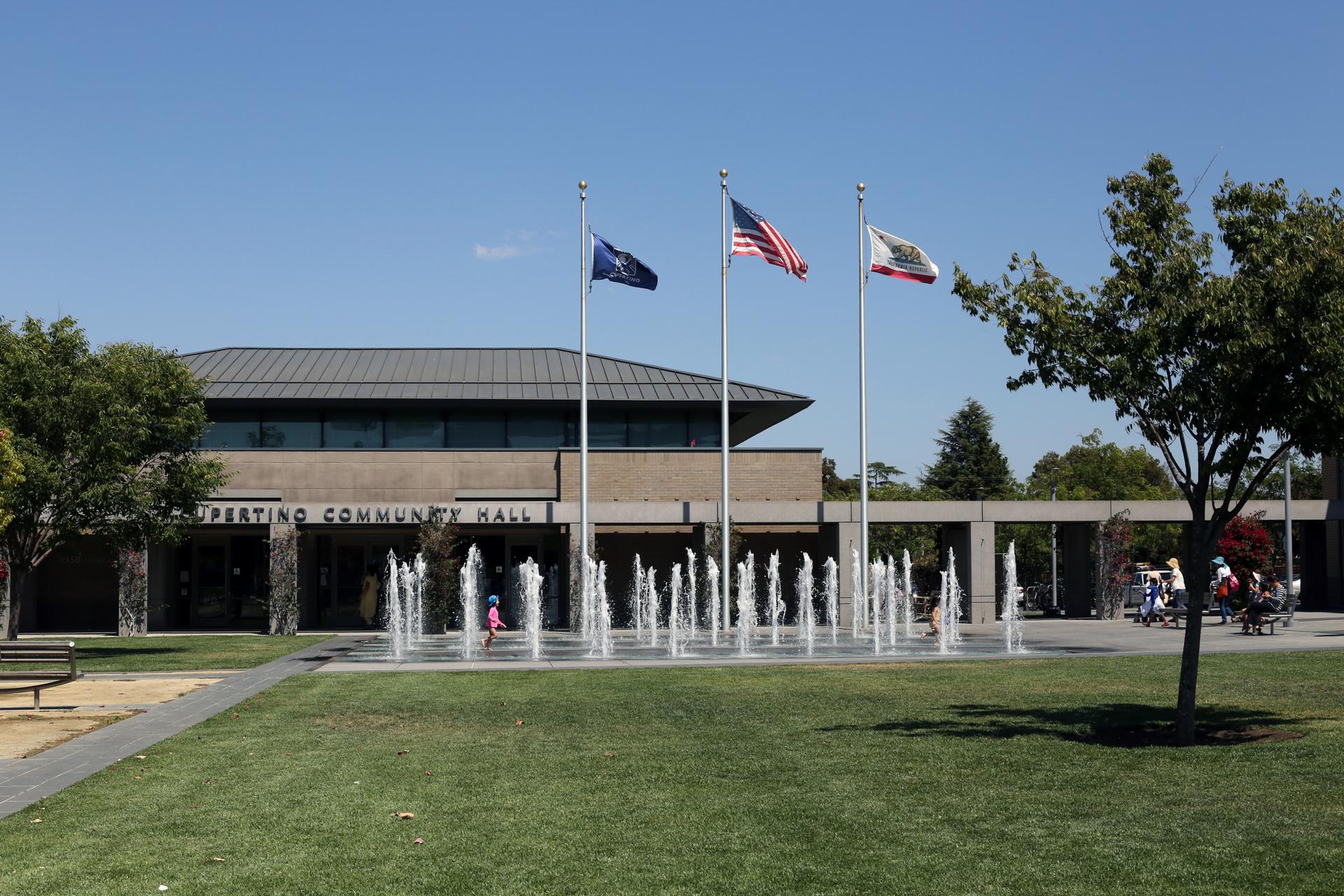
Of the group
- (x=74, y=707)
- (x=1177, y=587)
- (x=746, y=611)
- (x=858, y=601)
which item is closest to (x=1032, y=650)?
(x=746, y=611)

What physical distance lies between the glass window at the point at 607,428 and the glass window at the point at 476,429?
9.43ft

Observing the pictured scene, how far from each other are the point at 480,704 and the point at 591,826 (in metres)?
8.66

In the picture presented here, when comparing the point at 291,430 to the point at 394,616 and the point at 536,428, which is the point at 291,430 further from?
the point at 394,616

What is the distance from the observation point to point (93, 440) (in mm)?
26766

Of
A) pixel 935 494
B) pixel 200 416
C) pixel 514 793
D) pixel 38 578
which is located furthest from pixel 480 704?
pixel 935 494

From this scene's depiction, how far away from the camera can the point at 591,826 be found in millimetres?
9266

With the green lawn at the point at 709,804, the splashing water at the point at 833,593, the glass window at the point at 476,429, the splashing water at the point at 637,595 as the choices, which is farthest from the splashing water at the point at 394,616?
the green lawn at the point at 709,804

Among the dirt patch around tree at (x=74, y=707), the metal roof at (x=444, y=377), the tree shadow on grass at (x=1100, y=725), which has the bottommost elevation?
the dirt patch around tree at (x=74, y=707)

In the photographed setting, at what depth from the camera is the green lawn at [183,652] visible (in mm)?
25000

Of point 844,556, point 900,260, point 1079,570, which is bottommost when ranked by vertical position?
point 1079,570

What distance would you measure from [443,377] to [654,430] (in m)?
7.84

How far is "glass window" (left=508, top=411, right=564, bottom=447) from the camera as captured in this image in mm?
42656

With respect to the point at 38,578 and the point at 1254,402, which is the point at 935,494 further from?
the point at 1254,402

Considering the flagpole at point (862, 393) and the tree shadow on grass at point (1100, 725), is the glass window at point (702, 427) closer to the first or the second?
the flagpole at point (862, 393)
